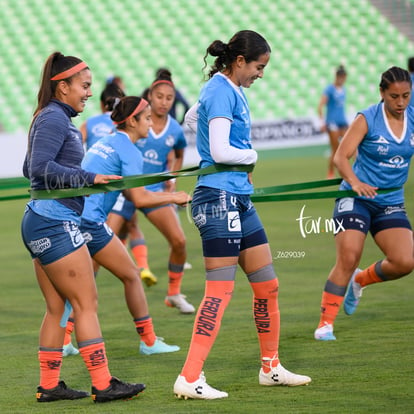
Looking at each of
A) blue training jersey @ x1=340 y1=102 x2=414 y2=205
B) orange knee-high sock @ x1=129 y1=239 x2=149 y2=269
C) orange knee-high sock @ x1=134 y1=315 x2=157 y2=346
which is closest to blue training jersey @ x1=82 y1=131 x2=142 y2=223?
orange knee-high sock @ x1=134 y1=315 x2=157 y2=346

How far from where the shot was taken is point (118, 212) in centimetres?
855

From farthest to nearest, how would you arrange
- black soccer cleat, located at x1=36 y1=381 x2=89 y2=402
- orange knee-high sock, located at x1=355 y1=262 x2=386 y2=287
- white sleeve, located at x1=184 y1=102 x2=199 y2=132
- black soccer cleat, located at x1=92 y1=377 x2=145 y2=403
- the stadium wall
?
1. the stadium wall
2. orange knee-high sock, located at x1=355 y1=262 x2=386 y2=287
3. white sleeve, located at x1=184 y1=102 x2=199 y2=132
4. black soccer cleat, located at x1=36 y1=381 x2=89 y2=402
5. black soccer cleat, located at x1=92 y1=377 x2=145 y2=403

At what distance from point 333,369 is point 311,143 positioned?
2034cm

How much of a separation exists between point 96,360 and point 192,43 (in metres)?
22.8

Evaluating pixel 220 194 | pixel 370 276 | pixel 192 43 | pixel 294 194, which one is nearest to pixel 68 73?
pixel 220 194

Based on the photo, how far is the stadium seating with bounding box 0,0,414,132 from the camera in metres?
25.4

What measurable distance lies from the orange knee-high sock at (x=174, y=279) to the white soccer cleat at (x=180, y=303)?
50mm

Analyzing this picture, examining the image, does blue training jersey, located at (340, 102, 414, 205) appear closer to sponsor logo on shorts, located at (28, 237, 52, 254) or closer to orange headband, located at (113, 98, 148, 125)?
orange headband, located at (113, 98, 148, 125)

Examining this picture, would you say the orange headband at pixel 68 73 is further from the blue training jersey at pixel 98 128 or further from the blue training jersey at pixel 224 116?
the blue training jersey at pixel 98 128

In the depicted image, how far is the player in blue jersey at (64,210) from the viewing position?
15.4ft

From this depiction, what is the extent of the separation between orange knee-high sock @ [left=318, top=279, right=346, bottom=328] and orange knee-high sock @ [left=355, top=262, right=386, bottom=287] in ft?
1.23

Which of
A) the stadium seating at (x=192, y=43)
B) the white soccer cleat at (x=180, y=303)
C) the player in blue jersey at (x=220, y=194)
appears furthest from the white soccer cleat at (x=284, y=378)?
the stadium seating at (x=192, y=43)

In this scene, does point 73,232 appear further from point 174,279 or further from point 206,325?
point 174,279

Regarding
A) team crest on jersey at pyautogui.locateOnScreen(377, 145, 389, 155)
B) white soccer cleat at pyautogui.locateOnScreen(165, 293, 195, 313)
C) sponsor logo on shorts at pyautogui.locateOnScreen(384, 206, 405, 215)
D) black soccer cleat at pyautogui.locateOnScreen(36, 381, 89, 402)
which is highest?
team crest on jersey at pyautogui.locateOnScreen(377, 145, 389, 155)
